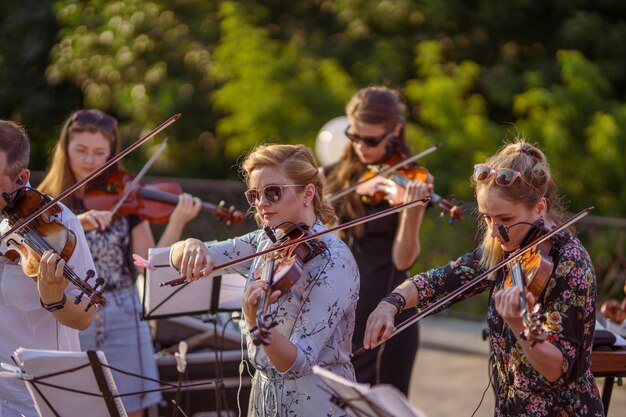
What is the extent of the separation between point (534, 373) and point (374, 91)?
5.91 feet

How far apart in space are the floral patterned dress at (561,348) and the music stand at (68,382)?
0.98 meters

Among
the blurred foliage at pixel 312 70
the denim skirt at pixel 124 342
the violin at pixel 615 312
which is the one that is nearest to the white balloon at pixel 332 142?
the blurred foliage at pixel 312 70

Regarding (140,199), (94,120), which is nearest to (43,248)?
(94,120)

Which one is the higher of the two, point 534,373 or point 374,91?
point 374,91

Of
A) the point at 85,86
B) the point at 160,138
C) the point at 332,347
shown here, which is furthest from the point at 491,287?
the point at 85,86

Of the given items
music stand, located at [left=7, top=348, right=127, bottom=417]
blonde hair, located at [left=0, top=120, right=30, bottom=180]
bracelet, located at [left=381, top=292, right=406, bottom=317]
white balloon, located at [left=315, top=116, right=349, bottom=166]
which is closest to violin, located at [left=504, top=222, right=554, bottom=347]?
→ bracelet, located at [left=381, top=292, right=406, bottom=317]

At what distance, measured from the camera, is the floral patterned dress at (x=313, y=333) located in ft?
7.77

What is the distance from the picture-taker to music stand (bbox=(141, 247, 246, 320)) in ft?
11.0

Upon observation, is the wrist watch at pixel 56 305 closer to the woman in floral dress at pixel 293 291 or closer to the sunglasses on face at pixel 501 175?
the woman in floral dress at pixel 293 291

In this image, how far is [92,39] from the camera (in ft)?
33.4

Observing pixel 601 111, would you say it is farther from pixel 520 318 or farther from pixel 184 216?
pixel 520 318

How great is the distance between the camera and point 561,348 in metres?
2.27

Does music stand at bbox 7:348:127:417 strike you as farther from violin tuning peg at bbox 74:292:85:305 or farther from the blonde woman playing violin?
the blonde woman playing violin

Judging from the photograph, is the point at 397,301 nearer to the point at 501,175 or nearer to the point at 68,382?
the point at 501,175
